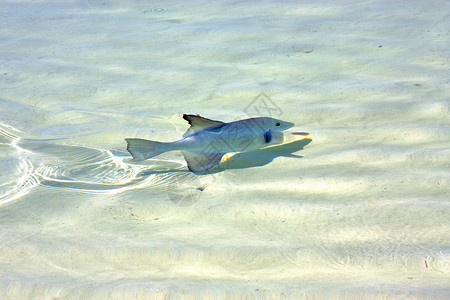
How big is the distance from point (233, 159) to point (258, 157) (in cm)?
15

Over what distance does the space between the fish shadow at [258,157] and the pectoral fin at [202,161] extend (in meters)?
0.16

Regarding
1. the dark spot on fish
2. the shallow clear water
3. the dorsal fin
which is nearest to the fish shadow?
the shallow clear water

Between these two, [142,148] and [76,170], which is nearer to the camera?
[142,148]

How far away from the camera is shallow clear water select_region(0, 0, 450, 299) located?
1847 mm

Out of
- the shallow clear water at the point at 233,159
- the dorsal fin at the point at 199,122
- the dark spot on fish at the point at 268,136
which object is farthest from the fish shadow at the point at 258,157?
the dorsal fin at the point at 199,122

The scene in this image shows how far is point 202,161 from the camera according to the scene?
2547mm

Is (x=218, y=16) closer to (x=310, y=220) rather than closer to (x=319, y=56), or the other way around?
(x=319, y=56)

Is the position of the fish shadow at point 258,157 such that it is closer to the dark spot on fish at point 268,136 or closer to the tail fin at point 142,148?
the dark spot on fish at point 268,136

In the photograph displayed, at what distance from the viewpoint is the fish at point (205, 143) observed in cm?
253

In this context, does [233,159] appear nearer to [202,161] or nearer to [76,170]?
[202,161]

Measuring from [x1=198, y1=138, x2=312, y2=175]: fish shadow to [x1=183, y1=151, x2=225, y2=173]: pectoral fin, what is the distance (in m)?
0.16

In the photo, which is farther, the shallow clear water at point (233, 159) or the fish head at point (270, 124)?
the fish head at point (270, 124)

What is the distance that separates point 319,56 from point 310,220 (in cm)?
252

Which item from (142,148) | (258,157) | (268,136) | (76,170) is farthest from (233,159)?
(76,170)
